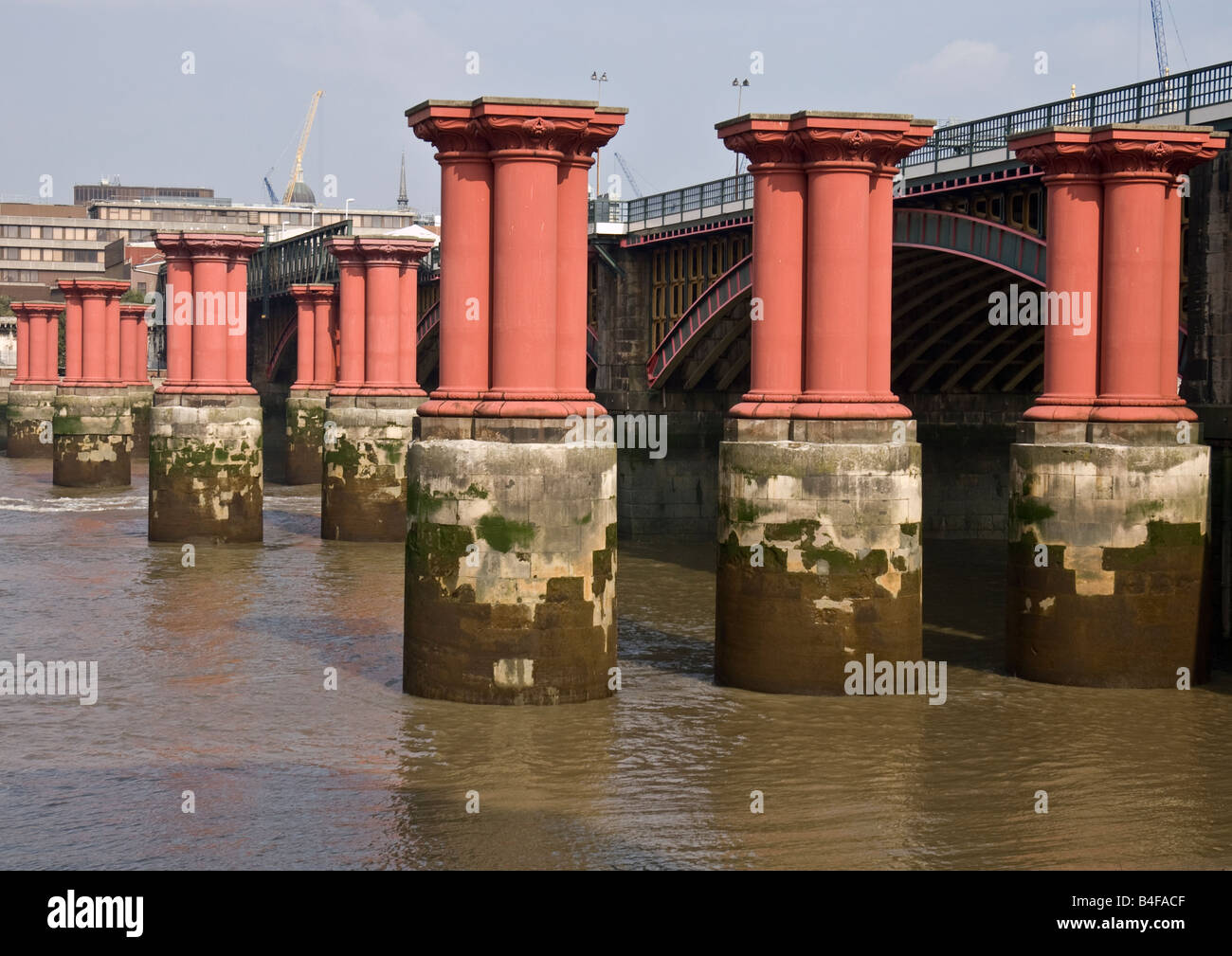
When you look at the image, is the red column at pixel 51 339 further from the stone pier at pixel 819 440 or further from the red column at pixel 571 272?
the red column at pixel 571 272

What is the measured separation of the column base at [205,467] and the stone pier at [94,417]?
2408 cm

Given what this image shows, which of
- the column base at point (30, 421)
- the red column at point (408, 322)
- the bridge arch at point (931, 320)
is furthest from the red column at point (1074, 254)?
the column base at point (30, 421)

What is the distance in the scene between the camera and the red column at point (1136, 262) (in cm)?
2525

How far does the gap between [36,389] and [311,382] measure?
26043mm

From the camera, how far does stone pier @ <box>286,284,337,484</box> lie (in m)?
67.0

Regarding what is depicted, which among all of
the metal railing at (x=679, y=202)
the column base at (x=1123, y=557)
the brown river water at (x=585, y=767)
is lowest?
the brown river water at (x=585, y=767)

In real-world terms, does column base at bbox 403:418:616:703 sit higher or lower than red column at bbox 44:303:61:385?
lower

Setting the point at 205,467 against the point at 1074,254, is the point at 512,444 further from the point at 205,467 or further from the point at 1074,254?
the point at 205,467

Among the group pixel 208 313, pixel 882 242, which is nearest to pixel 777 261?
pixel 882 242

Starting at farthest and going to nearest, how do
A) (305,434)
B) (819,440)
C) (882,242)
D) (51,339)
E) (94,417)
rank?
(51,339) < (94,417) < (305,434) < (882,242) < (819,440)

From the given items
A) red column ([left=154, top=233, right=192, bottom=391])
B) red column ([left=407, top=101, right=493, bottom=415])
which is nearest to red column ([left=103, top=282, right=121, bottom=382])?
red column ([left=154, top=233, right=192, bottom=391])

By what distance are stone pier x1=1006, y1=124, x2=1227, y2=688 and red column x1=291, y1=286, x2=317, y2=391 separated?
151 feet

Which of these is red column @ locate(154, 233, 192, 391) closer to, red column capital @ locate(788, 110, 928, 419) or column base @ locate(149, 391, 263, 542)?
column base @ locate(149, 391, 263, 542)

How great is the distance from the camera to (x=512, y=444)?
2266 centimetres
